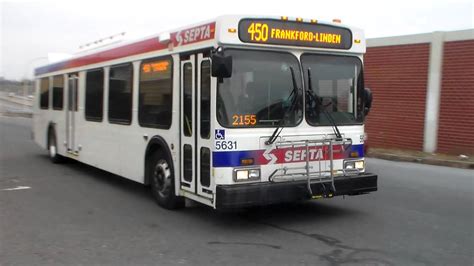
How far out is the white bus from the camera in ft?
20.1

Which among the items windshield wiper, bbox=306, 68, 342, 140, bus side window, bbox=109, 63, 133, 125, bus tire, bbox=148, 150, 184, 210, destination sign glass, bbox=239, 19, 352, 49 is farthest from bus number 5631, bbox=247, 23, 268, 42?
bus side window, bbox=109, 63, 133, 125

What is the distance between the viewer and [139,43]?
840cm

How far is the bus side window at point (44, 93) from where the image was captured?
13.9 metres

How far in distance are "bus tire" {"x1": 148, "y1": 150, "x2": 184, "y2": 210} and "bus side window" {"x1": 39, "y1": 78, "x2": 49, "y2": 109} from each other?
7.25 m

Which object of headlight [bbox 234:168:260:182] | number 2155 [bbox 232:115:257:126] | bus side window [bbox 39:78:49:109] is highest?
bus side window [bbox 39:78:49:109]

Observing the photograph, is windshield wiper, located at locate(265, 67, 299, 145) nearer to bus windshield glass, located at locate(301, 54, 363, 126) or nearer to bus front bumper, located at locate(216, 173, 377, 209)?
bus windshield glass, located at locate(301, 54, 363, 126)

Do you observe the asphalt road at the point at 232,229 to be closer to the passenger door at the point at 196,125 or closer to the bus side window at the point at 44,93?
the passenger door at the point at 196,125

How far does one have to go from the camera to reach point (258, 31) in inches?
247

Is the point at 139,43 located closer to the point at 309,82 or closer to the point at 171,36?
the point at 171,36

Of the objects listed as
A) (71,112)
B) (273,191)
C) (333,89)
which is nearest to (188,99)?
(273,191)

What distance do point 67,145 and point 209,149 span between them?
695cm

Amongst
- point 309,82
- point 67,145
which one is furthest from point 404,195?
point 67,145

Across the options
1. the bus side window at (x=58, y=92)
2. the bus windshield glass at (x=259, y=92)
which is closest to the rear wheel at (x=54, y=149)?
the bus side window at (x=58, y=92)

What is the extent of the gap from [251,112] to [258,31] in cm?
101
